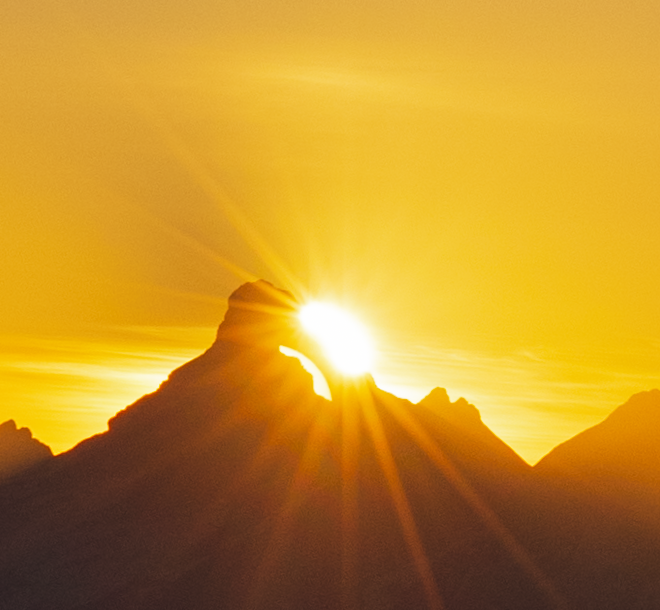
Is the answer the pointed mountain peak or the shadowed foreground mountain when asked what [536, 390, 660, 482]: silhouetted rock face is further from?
the pointed mountain peak

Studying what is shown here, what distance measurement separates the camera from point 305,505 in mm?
164125

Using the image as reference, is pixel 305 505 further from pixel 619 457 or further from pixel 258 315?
pixel 619 457

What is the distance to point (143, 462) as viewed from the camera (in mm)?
174875

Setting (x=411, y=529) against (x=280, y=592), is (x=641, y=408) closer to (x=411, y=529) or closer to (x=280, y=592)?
(x=411, y=529)

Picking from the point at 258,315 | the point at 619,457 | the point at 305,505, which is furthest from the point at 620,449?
the point at 258,315

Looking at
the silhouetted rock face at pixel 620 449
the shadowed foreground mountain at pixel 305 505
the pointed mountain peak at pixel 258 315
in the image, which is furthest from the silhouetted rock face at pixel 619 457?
the pointed mountain peak at pixel 258 315

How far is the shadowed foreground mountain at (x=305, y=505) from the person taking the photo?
15312 cm

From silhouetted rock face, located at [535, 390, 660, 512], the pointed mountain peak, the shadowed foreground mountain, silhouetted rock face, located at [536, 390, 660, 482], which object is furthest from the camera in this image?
silhouetted rock face, located at [536, 390, 660, 482]

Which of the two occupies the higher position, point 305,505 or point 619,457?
point 619,457

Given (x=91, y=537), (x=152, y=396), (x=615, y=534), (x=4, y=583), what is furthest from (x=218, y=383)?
(x=615, y=534)

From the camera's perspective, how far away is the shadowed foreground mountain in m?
153

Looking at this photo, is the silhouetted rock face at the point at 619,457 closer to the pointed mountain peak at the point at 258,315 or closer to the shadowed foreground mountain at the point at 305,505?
the shadowed foreground mountain at the point at 305,505

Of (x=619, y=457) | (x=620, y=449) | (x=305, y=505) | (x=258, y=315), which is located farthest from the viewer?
(x=620, y=449)

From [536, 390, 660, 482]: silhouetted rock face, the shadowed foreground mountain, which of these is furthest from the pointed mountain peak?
[536, 390, 660, 482]: silhouetted rock face
